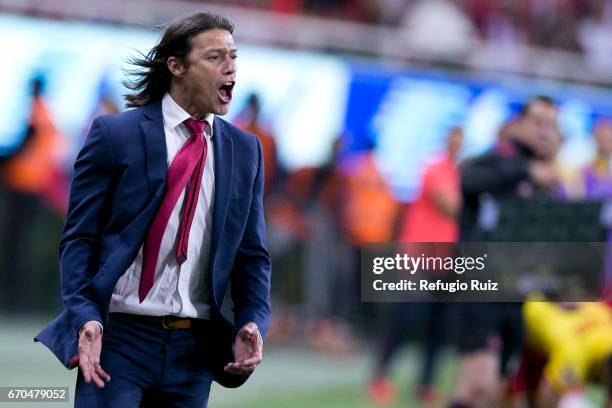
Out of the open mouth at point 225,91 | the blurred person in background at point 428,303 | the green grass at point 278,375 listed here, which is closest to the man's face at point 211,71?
the open mouth at point 225,91

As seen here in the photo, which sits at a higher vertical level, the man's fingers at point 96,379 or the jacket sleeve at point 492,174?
the jacket sleeve at point 492,174

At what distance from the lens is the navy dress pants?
3422 millimetres

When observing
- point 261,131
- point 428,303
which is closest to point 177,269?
point 428,303

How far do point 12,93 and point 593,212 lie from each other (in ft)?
14.9

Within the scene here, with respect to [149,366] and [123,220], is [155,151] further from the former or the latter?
[149,366]

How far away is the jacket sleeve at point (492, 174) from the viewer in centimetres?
700

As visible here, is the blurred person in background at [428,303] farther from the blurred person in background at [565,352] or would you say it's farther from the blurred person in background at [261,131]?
the blurred person in background at [565,352]

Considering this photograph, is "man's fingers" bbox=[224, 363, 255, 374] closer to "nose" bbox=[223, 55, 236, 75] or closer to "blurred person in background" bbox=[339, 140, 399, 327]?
"nose" bbox=[223, 55, 236, 75]

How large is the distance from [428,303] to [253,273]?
20.2ft

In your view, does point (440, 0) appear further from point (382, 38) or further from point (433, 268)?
point (433, 268)

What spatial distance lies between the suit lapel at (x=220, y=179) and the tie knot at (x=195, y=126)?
67 mm

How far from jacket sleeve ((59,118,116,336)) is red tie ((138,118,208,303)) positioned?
0.14m

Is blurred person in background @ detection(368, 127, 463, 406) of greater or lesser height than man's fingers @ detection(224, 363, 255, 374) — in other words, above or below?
above

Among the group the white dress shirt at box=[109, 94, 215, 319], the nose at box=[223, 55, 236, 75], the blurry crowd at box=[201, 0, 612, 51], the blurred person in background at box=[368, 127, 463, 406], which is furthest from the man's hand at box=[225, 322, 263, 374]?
the blurry crowd at box=[201, 0, 612, 51]
